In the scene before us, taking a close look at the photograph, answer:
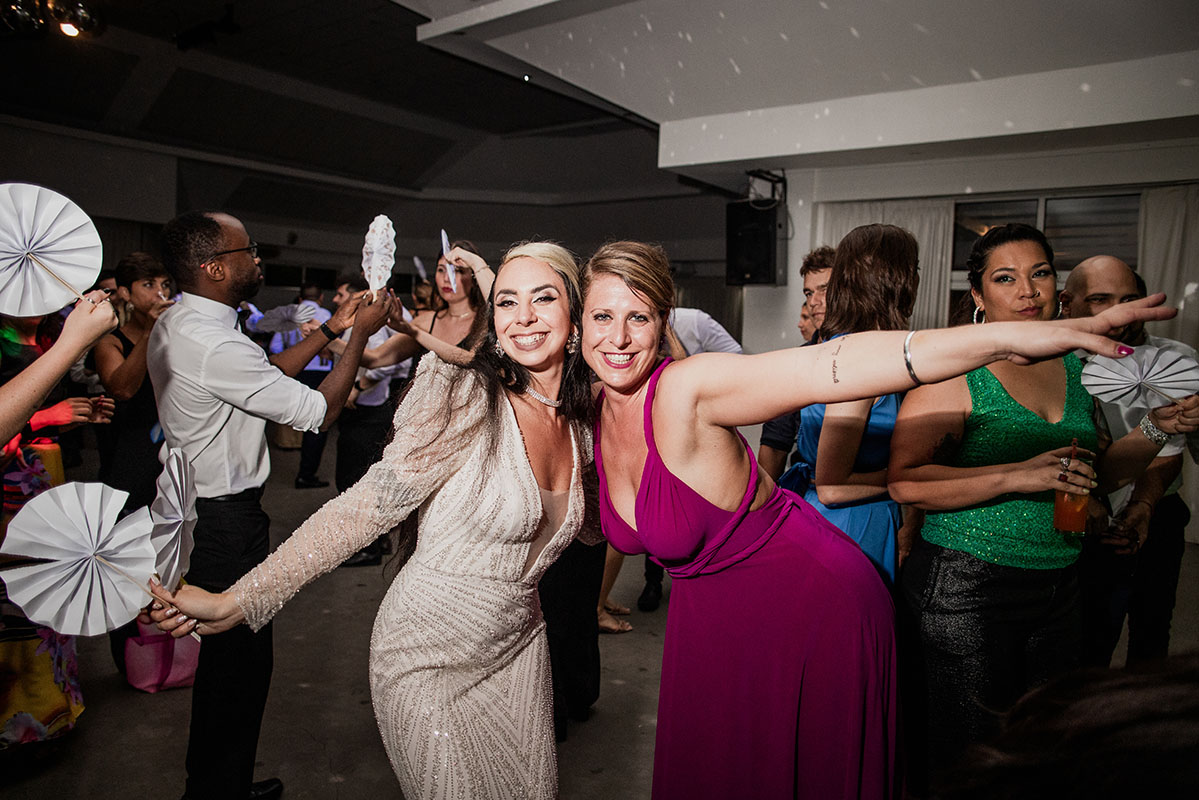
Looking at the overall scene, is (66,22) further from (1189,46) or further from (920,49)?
(1189,46)

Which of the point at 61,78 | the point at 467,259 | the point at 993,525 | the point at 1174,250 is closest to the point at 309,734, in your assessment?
the point at 467,259

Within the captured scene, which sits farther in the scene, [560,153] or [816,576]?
[560,153]

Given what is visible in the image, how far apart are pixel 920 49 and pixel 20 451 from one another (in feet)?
18.6

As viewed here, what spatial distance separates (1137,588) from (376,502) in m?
2.54

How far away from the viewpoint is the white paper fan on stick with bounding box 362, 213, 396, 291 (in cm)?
251

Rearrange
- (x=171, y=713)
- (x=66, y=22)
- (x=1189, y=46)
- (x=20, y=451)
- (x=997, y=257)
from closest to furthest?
(x=997, y=257), (x=20, y=451), (x=171, y=713), (x=66, y=22), (x=1189, y=46)

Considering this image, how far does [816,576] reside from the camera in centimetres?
144

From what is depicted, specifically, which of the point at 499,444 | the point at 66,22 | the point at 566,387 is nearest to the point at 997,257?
the point at 566,387

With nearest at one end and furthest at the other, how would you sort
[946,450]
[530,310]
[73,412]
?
[530,310] < [946,450] < [73,412]

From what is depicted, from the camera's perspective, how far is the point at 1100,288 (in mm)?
2369

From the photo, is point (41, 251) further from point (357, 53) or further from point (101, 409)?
point (357, 53)

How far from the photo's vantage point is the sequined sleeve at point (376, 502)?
4.55 ft

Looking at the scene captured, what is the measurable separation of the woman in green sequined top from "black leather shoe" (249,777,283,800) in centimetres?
191

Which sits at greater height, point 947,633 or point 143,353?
point 143,353
